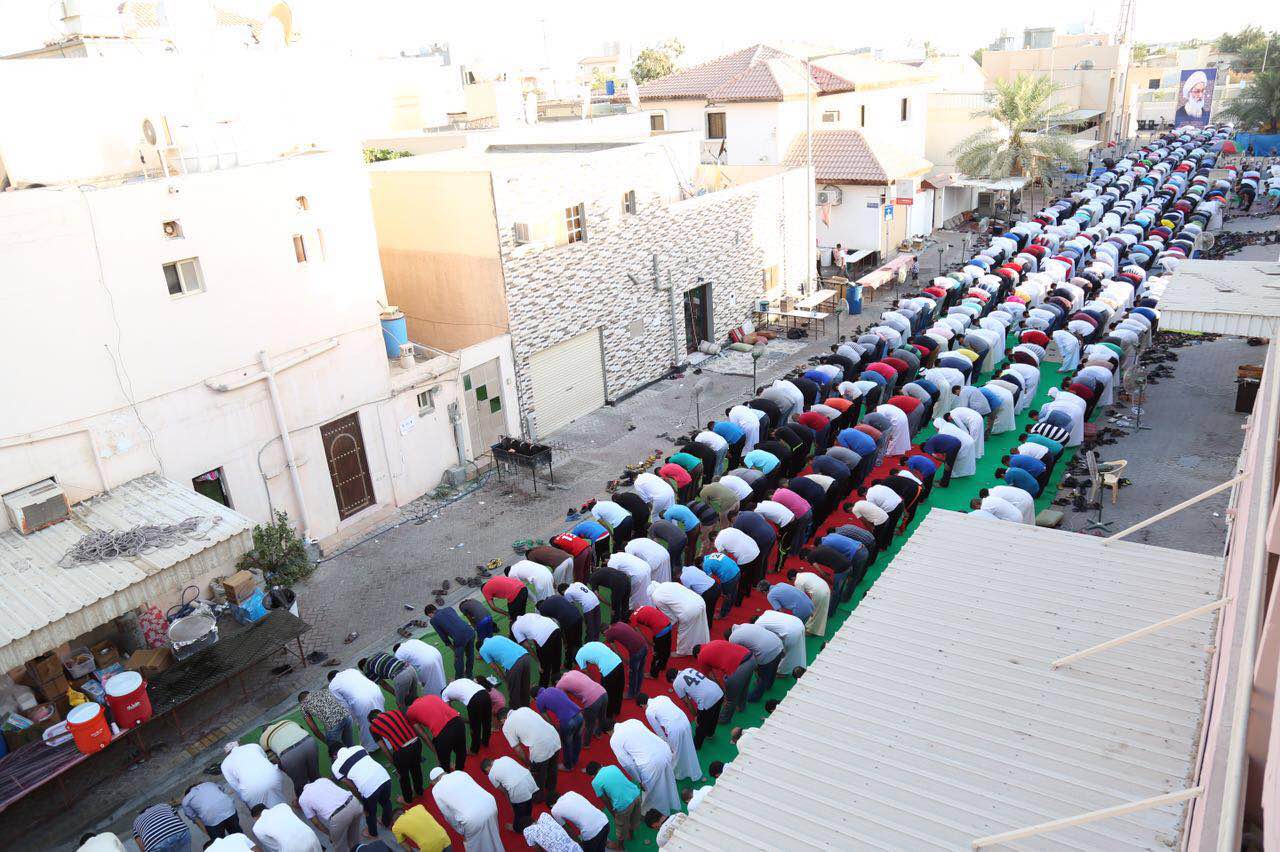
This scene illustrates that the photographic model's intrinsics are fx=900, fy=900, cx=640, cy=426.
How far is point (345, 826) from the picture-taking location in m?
9.22

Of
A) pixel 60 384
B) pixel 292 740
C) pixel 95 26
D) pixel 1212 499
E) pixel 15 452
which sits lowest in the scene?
pixel 1212 499

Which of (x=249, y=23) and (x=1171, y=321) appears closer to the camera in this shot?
(x=1171, y=321)

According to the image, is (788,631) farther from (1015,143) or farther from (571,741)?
(1015,143)

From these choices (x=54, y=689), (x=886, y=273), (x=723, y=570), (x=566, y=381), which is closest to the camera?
(x=54, y=689)

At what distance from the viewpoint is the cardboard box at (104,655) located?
1251cm

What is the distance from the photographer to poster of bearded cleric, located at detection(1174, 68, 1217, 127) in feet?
204

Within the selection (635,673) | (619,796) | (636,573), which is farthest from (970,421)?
(619,796)

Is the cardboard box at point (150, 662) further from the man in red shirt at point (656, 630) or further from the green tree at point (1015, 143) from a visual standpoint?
the green tree at point (1015, 143)

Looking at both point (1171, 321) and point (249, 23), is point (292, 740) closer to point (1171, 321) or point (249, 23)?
point (1171, 321)

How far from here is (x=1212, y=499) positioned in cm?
1599

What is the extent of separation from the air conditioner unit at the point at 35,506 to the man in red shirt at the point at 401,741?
565 cm

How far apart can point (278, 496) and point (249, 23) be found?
11540 millimetres

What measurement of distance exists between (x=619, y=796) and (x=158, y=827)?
4.55m

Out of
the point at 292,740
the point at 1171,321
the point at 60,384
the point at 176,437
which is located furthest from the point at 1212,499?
the point at 60,384
